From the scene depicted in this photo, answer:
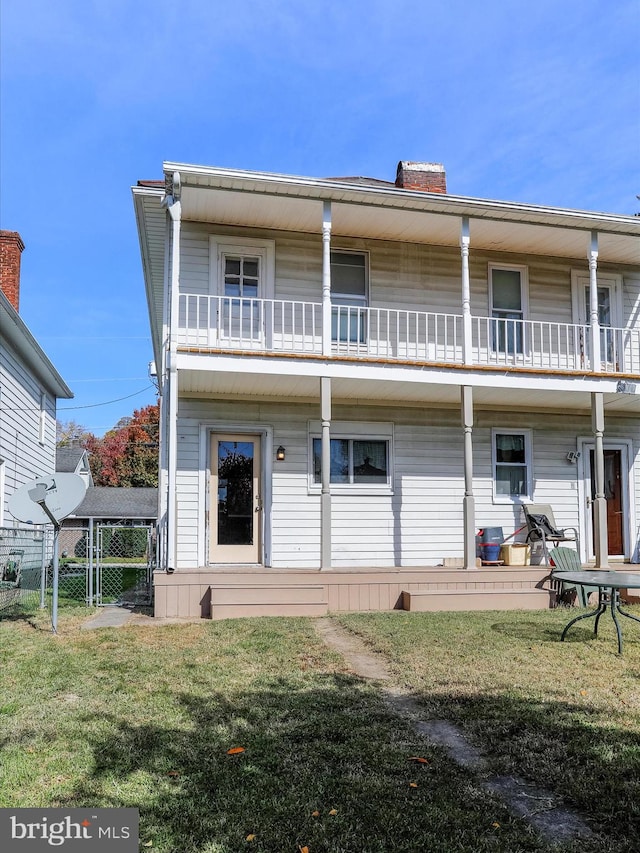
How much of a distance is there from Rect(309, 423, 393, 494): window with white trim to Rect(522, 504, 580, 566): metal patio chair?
98.7 inches

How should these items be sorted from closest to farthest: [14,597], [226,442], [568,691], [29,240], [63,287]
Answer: [568,691] < [14,597] < [226,442] < [29,240] < [63,287]

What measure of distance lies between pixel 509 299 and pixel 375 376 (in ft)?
12.3

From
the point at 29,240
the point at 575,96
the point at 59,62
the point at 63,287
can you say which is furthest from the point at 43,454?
the point at 63,287

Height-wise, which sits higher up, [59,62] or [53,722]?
[59,62]

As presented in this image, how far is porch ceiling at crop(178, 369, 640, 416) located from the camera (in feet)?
34.1

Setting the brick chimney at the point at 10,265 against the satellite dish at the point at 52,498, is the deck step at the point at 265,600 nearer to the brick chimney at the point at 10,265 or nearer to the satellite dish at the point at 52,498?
the satellite dish at the point at 52,498

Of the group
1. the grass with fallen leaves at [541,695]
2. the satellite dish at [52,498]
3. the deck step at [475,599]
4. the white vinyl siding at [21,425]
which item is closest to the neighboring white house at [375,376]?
the deck step at [475,599]

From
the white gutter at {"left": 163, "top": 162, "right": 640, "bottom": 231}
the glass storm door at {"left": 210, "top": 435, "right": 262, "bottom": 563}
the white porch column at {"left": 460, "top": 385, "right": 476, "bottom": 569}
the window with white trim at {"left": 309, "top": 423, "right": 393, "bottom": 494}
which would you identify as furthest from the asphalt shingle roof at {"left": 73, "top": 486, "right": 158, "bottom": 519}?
the white gutter at {"left": 163, "top": 162, "right": 640, "bottom": 231}

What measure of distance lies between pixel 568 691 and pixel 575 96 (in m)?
10.7

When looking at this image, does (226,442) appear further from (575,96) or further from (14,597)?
(575,96)

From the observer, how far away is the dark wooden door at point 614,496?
12.8 m

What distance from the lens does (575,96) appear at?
11867 millimetres

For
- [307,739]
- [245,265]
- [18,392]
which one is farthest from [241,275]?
[307,739]

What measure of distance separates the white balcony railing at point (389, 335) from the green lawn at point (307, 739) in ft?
17.8
